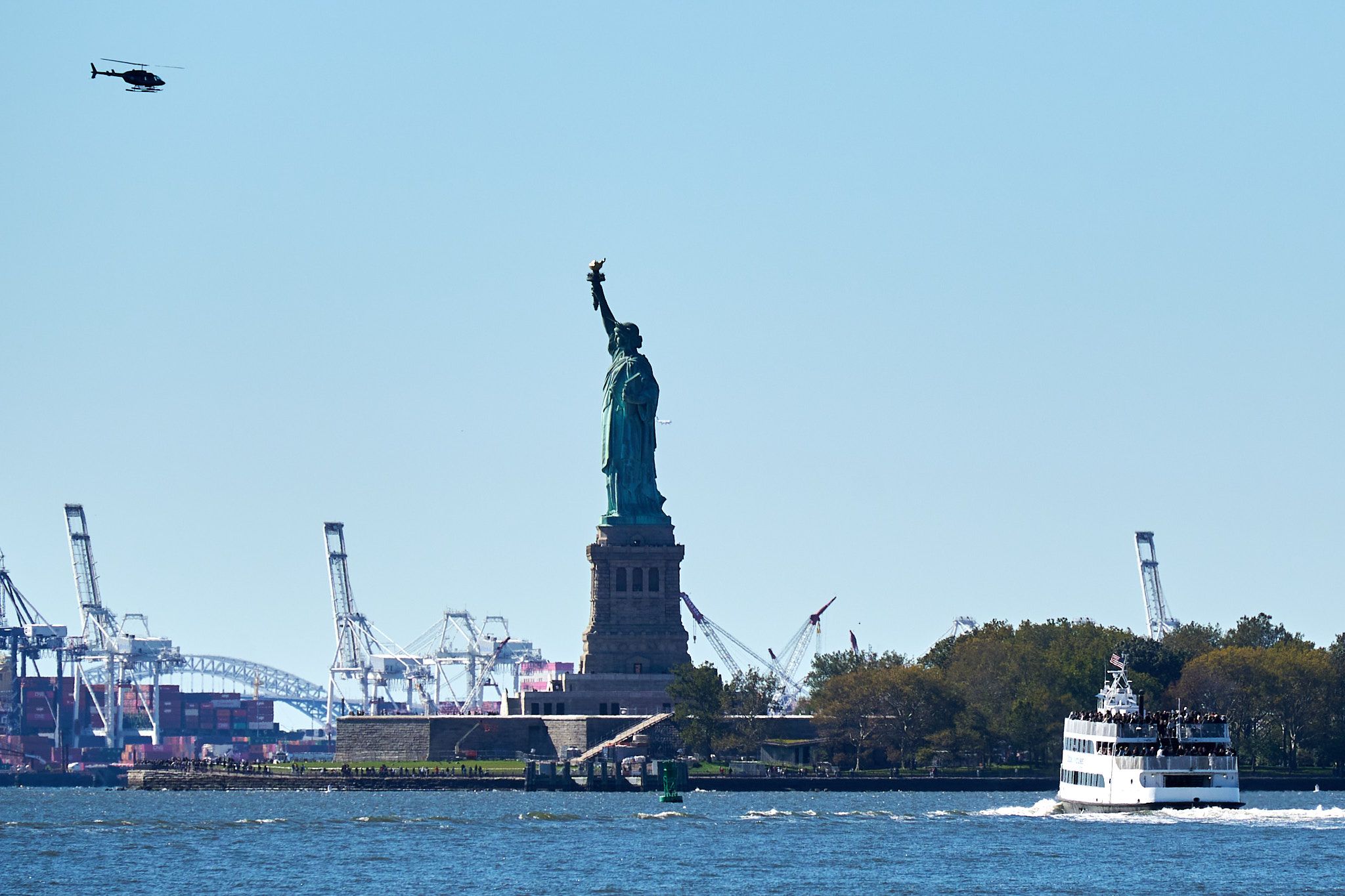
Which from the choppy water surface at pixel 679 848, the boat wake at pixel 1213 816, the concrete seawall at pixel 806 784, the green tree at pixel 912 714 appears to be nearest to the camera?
the choppy water surface at pixel 679 848

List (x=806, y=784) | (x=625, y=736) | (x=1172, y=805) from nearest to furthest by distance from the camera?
(x=1172, y=805)
(x=806, y=784)
(x=625, y=736)

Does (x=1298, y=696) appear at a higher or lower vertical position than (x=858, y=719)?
higher

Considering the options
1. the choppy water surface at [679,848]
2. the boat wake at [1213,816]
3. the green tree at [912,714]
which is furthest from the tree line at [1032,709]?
the boat wake at [1213,816]

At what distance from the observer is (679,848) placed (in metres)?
126

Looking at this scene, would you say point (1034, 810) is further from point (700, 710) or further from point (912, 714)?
point (700, 710)

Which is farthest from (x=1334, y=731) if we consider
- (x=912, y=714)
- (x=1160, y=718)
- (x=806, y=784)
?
(x=1160, y=718)

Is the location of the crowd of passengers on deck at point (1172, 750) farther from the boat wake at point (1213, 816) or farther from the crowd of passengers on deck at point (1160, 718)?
the boat wake at point (1213, 816)

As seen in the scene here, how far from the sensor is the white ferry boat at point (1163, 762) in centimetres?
13662

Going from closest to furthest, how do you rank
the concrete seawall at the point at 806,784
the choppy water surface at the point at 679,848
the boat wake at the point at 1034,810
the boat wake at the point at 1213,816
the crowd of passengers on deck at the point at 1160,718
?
1. the choppy water surface at the point at 679,848
2. the boat wake at the point at 1213,816
3. the crowd of passengers on deck at the point at 1160,718
4. the boat wake at the point at 1034,810
5. the concrete seawall at the point at 806,784

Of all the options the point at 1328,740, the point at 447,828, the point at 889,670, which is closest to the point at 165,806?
the point at 447,828

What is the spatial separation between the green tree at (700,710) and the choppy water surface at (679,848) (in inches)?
873

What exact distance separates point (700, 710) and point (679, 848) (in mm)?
66273

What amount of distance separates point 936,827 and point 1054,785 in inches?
1866

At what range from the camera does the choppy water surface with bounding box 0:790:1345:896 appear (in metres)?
109
